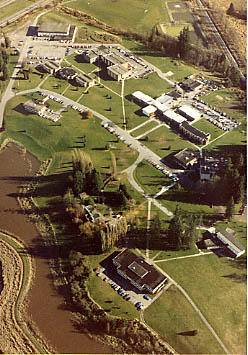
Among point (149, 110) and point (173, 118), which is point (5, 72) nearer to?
point (149, 110)

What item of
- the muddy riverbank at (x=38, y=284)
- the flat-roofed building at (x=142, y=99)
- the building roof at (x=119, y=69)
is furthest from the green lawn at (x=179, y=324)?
the building roof at (x=119, y=69)

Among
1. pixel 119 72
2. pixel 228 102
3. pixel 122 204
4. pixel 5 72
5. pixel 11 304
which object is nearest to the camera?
pixel 11 304

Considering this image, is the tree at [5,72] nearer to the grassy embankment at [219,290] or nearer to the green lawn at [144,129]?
the green lawn at [144,129]

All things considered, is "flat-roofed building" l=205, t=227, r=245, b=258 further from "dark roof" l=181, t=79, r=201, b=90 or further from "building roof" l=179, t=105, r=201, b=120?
"dark roof" l=181, t=79, r=201, b=90

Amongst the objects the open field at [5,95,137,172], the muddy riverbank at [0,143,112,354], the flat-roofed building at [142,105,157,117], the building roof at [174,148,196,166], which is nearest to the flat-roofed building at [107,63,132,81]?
the flat-roofed building at [142,105,157,117]

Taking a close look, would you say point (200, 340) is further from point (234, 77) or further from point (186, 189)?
point (234, 77)

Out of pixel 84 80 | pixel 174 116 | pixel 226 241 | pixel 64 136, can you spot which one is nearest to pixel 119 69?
pixel 84 80
